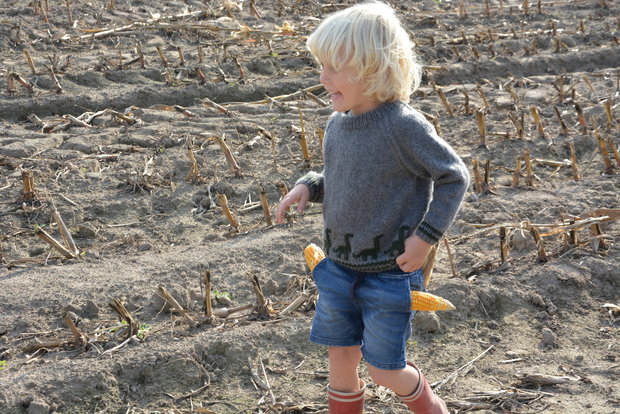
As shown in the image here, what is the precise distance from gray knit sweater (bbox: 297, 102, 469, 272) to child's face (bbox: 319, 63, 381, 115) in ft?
0.10

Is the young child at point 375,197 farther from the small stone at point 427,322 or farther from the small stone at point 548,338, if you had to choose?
the small stone at point 548,338

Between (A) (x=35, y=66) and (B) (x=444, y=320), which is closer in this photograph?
(B) (x=444, y=320)

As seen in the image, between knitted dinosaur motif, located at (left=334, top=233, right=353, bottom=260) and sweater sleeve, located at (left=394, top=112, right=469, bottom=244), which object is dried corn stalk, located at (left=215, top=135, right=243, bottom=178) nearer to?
Result: knitted dinosaur motif, located at (left=334, top=233, right=353, bottom=260)

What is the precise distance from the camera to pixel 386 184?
3.06m

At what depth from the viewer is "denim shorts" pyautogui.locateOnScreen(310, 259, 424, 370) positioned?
121 inches

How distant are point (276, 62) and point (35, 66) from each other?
2.23 metres

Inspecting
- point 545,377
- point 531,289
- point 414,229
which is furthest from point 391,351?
point 531,289

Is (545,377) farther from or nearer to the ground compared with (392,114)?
nearer to the ground

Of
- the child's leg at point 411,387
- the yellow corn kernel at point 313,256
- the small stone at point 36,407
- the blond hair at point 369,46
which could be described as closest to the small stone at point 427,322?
the child's leg at point 411,387

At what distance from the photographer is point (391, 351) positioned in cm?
308

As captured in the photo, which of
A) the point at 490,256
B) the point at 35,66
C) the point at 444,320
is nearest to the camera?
the point at 444,320

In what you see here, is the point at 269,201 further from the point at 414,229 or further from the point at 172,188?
the point at 414,229

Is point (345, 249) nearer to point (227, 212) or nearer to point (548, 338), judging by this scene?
point (548, 338)

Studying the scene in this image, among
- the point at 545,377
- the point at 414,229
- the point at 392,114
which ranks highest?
Answer: the point at 392,114
